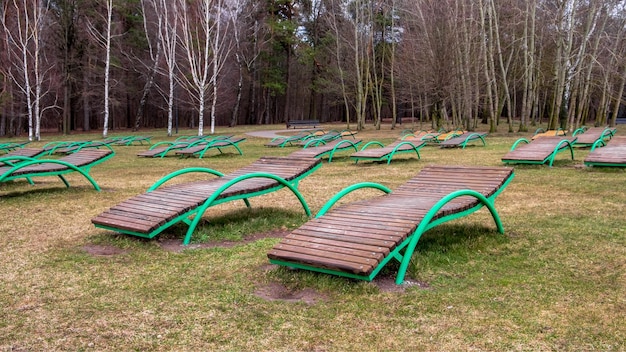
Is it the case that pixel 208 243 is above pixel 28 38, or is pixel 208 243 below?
below

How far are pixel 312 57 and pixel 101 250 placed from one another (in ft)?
122

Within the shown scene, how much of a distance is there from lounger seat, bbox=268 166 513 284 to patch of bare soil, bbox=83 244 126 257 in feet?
6.30

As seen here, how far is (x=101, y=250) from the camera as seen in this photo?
5.19m

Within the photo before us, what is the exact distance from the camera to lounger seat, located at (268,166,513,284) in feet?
12.5

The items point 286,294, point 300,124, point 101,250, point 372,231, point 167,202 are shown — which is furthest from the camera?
point 300,124

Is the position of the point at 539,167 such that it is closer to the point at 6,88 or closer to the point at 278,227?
the point at 278,227

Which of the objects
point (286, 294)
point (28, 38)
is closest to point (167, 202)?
point (286, 294)

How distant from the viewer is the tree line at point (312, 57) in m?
23.9

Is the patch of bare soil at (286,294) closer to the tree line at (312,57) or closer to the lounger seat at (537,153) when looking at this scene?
the lounger seat at (537,153)

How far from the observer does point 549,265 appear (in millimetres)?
4438

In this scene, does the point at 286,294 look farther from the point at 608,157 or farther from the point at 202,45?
the point at 202,45

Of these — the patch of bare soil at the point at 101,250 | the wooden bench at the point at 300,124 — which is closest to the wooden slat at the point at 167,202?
the patch of bare soil at the point at 101,250

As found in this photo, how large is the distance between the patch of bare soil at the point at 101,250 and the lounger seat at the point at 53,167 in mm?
3454

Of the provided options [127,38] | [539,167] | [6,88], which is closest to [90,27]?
[6,88]
